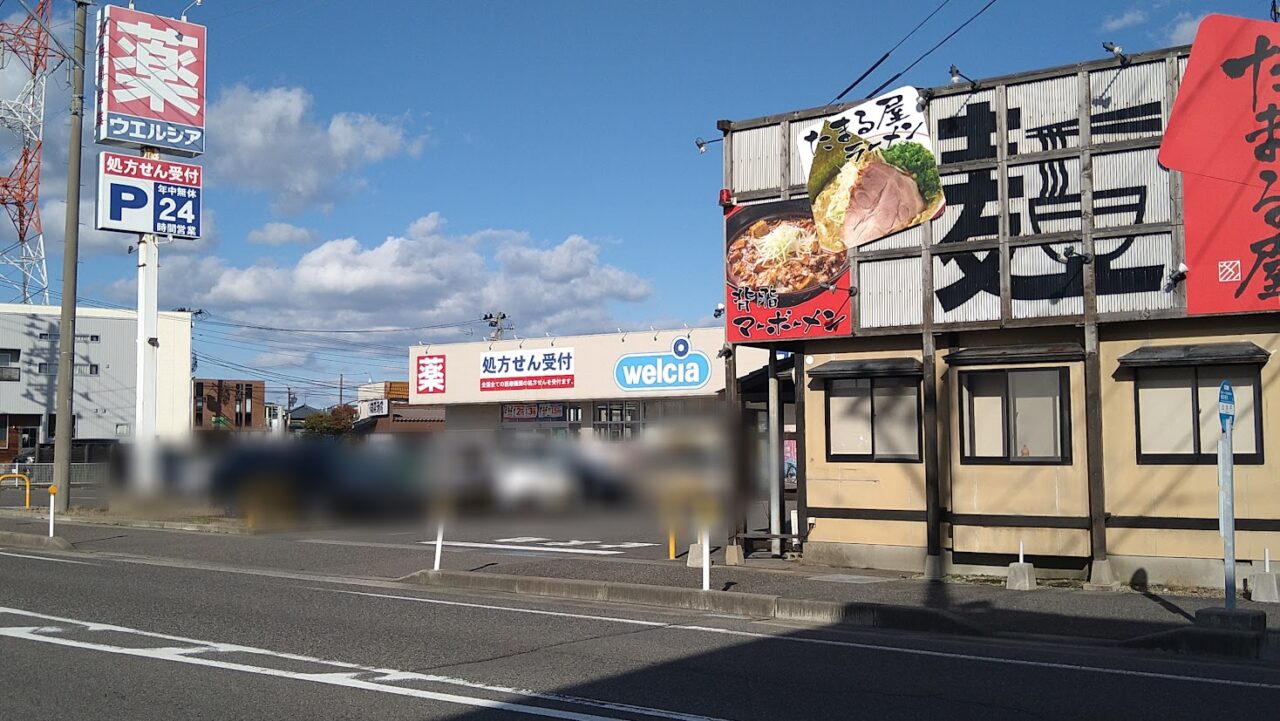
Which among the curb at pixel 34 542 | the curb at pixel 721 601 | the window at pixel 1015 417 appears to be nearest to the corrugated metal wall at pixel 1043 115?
the window at pixel 1015 417

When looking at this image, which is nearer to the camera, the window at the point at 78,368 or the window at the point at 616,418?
the window at the point at 616,418

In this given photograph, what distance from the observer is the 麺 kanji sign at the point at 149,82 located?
2869cm

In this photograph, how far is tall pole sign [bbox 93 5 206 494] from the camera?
2856cm

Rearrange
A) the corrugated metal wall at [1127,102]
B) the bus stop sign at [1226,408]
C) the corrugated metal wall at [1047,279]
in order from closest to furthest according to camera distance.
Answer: the bus stop sign at [1226,408]
the corrugated metal wall at [1127,102]
the corrugated metal wall at [1047,279]

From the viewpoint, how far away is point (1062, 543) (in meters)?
14.7

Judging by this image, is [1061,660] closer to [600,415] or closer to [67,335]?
[67,335]

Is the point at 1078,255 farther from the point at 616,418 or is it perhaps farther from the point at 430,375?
the point at 430,375

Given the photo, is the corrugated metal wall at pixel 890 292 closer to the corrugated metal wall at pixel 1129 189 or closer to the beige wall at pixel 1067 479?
the beige wall at pixel 1067 479

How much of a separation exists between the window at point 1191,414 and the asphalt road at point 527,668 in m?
4.72

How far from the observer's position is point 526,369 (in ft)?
142

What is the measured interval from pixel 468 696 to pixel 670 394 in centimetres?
3170

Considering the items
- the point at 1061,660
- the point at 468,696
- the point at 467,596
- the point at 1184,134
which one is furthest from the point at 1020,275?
the point at 468,696

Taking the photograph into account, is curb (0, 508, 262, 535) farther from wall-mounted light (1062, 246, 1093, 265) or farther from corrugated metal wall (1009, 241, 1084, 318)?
wall-mounted light (1062, 246, 1093, 265)

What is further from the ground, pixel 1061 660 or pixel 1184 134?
pixel 1184 134
